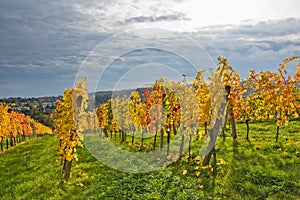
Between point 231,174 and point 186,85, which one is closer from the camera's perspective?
point 231,174

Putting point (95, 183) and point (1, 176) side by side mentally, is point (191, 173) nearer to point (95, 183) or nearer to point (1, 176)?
point (95, 183)

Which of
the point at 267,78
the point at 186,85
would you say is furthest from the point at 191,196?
the point at 267,78

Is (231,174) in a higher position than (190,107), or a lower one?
lower

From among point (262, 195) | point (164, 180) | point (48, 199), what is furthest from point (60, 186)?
point (262, 195)

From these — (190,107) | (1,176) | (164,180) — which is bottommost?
(1,176)

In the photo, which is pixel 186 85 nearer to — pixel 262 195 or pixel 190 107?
pixel 190 107

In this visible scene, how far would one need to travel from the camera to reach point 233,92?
1702 cm

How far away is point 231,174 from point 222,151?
3.75 meters

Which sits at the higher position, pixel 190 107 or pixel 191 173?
pixel 190 107

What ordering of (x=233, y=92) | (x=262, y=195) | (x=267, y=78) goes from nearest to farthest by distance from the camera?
(x=262, y=195) < (x=267, y=78) < (x=233, y=92)

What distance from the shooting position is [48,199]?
10.6 metres

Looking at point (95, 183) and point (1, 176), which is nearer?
point (95, 183)

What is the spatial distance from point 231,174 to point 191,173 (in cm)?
181

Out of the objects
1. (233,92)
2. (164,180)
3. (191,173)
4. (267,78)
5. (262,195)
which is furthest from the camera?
(233,92)
